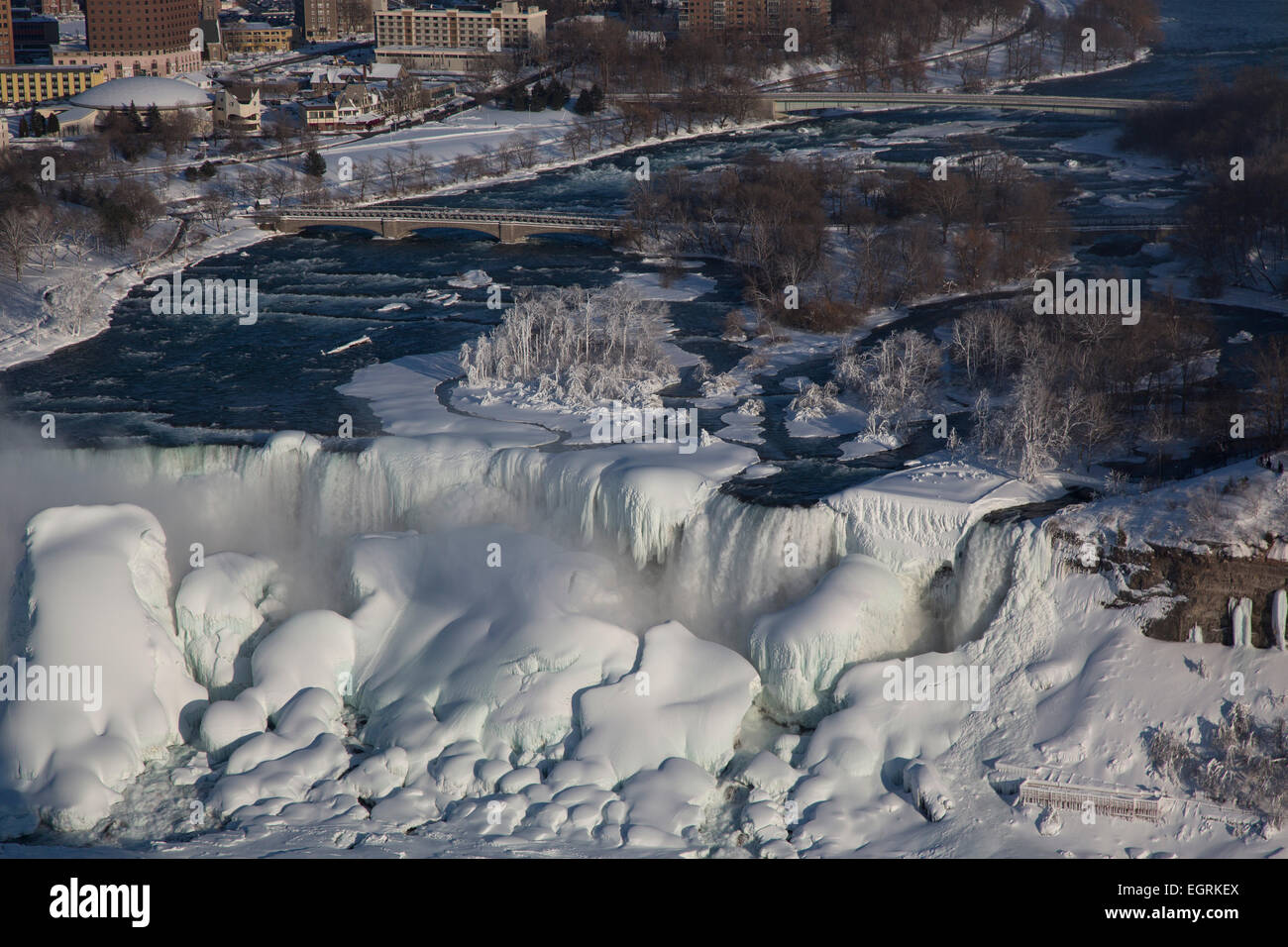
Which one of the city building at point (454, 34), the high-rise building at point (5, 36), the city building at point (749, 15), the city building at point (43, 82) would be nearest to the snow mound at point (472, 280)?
the city building at point (43, 82)

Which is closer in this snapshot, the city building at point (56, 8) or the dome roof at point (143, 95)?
the dome roof at point (143, 95)

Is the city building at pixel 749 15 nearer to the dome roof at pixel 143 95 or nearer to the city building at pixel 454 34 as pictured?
the city building at pixel 454 34

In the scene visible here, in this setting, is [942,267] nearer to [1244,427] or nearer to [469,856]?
[1244,427]

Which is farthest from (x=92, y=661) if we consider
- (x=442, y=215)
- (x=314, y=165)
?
(x=314, y=165)

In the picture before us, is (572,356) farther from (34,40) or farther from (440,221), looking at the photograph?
(34,40)

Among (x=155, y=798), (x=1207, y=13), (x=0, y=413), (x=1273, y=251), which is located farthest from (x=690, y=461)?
(x=1207, y=13)

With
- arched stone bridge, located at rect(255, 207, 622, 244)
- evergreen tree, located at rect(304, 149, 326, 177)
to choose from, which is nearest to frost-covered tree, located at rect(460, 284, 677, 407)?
arched stone bridge, located at rect(255, 207, 622, 244)
